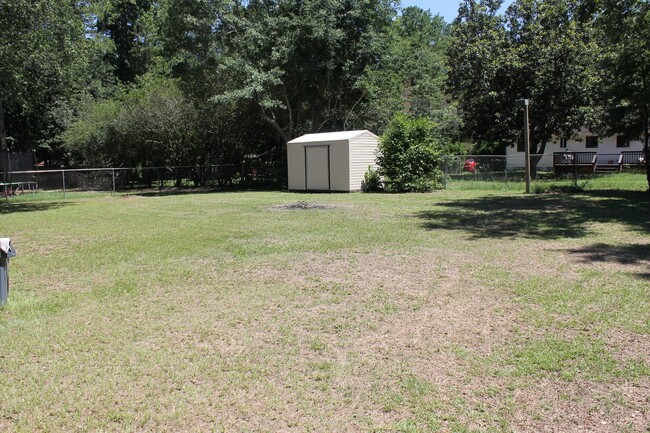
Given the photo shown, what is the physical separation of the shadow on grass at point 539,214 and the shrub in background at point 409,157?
13.9 ft

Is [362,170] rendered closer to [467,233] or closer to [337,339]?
[467,233]

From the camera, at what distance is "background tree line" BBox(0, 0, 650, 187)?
2305 centimetres

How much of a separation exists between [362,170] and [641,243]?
14646 millimetres

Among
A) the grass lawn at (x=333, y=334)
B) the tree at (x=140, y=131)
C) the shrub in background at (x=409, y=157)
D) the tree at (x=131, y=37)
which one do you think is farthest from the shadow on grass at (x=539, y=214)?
the tree at (x=131, y=37)

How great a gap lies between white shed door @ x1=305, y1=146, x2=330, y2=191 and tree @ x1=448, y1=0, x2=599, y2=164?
974 centimetres

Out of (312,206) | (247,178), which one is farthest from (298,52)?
(312,206)

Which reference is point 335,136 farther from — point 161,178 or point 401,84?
point 161,178

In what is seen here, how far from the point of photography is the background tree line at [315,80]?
2305 cm

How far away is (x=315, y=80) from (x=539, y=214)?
15481 millimetres

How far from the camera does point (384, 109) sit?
27625 millimetres

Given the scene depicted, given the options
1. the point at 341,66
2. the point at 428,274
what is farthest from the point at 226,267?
the point at 341,66

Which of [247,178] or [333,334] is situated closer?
[333,334]

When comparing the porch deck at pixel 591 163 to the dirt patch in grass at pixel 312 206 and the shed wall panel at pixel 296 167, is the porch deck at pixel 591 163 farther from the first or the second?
the dirt patch in grass at pixel 312 206

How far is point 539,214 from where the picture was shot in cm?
1295
